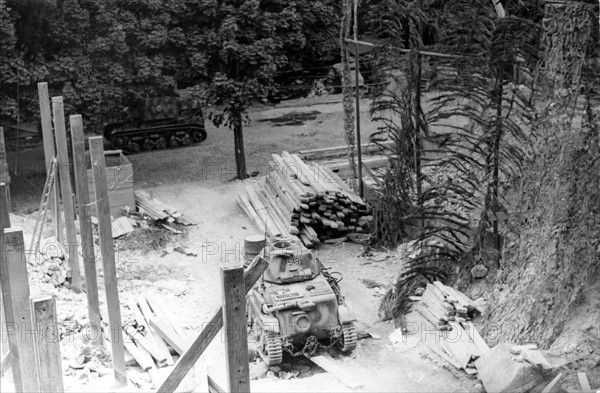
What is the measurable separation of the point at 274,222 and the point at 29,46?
25.2ft

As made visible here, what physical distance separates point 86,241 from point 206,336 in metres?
5.40

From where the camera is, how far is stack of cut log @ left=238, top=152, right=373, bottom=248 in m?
16.8

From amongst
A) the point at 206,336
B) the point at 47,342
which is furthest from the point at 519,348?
the point at 47,342

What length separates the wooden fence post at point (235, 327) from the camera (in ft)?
20.0

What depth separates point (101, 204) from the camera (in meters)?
10.5

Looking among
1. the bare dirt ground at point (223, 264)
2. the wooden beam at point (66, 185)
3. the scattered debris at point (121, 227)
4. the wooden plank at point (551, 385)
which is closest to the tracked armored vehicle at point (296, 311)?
the bare dirt ground at point (223, 264)

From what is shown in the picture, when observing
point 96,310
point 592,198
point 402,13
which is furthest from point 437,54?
point 96,310

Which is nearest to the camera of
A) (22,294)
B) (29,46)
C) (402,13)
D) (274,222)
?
(22,294)

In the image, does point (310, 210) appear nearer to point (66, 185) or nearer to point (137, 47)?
point (66, 185)

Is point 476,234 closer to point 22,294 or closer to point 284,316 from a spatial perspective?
point 284,316

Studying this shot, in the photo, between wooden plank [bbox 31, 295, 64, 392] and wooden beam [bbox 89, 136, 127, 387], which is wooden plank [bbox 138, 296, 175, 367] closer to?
wooden beam [bbox 89, 136, 127, 387]

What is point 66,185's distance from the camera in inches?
513

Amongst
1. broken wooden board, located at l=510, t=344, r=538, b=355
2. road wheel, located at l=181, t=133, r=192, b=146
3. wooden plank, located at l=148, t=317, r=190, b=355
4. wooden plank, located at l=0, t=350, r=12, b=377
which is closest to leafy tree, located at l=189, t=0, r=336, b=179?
road wheel, located at l=181, t=133, r=192, b=146

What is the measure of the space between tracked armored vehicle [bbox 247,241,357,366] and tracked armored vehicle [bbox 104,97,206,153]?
13429mm
